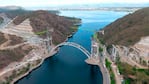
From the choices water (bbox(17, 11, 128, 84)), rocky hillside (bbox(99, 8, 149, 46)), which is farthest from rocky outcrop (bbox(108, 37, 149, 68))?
water (bbox(17, 11, 128, 84))

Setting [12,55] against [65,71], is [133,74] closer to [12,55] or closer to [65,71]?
[65,71]

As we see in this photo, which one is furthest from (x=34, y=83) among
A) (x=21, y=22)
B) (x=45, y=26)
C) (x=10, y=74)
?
(x=21, y=22)

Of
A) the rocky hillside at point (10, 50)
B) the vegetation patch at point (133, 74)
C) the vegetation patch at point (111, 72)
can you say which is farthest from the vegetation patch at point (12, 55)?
the vegetation patch at point (133, 74)

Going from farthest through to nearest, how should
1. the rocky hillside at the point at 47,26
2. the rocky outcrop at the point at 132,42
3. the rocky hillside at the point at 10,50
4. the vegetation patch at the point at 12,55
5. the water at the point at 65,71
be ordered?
1. the rocky hillside at the point at 47,26
2. the rocky hillside at the point at 10,50
3. the vegetation patch at the point at 12,55
4. the rocky outcrop at the point at 132,42
5. the water at the point at 65,71

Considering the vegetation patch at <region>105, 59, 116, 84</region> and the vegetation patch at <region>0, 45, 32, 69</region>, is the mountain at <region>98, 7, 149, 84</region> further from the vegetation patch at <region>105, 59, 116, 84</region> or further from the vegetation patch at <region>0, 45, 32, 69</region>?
the vegetation patch at <region>0, 45, 32, 69</region>

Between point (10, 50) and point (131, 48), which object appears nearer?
point (131, 48)

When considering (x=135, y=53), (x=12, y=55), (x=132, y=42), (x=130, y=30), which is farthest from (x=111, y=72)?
(x=12, y=55)

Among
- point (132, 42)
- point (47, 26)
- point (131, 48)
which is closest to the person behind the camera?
point (131, 48)

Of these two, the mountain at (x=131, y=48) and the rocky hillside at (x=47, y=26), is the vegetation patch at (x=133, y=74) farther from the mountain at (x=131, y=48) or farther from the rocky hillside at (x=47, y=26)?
the rocky hillside at (x=47, y=26)
